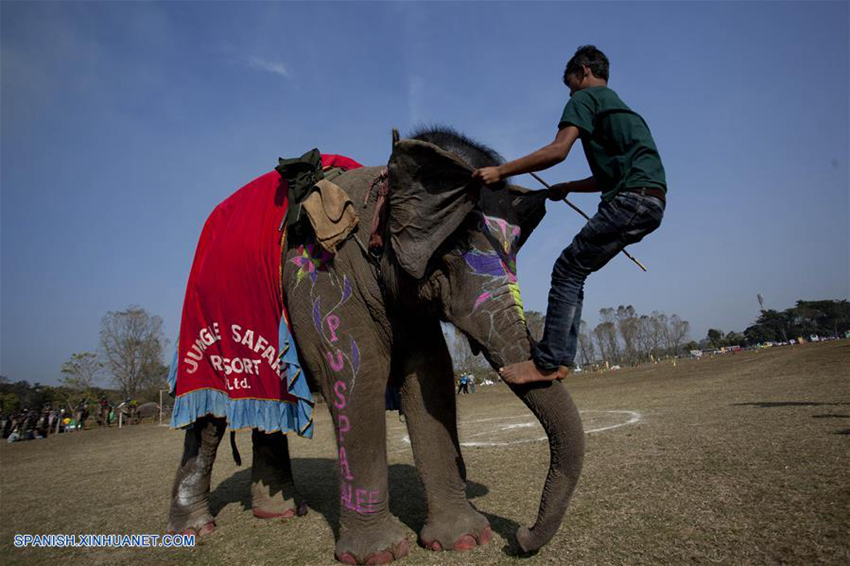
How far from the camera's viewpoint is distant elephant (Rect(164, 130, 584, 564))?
3289 millimetres

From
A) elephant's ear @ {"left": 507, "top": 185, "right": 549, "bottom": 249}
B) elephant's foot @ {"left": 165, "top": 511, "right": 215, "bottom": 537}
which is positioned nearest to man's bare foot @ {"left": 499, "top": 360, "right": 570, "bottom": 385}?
elephant's ear @ {"left": 507, "top": 185, "right": 549, "bottom": 249}

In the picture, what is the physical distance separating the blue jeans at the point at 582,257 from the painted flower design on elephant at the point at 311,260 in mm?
2115

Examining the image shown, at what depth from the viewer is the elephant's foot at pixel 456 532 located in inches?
145

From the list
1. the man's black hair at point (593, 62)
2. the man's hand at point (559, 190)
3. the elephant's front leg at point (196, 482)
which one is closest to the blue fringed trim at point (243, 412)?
the elephant's front leg at point (196, 482)

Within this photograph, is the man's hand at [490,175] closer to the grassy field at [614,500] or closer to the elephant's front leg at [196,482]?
the grassy field at [614,500]

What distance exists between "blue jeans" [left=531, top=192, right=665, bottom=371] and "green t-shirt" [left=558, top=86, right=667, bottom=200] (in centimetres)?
16

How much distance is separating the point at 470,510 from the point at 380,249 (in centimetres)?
234

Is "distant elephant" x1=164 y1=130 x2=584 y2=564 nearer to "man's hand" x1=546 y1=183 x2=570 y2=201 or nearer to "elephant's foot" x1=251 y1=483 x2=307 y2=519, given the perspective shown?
"man's hand" x1=546 y1=183 x2=570 y2=201

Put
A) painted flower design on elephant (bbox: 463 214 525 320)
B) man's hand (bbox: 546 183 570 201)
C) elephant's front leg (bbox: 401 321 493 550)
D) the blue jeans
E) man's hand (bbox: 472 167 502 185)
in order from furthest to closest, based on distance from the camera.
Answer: man's hand (bbox: 546 183 570 201) → elephant's front leg (bbox: 401 321 493 550) → painted flower design on elephant (bbox: 463 214 525 320) → man's hand (bbox: 472 167 502 185) → the blue jeans

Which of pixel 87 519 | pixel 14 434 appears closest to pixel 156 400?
pixel 14 434

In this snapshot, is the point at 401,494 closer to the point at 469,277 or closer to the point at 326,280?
the point at 326,280

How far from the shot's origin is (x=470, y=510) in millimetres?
3941

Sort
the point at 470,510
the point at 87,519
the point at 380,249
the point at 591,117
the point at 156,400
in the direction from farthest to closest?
the point at 156,400
the point at 87,519
the point at 380,249
the point at 470,510
the point at 591,117

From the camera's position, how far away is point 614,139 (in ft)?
10.4
